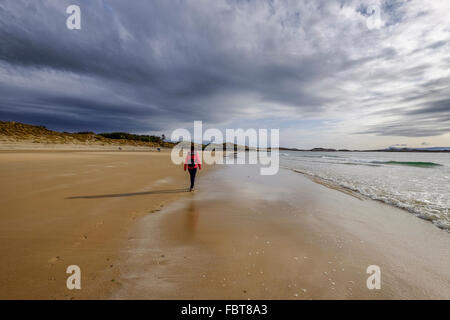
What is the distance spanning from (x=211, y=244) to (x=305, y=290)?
1766mm

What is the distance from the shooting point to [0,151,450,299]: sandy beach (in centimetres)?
235

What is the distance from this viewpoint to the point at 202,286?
2379 mm

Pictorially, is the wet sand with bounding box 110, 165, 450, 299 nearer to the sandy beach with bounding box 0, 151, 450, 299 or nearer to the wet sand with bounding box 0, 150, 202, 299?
the sandy beach with bounding box 0, 151, 450, 299

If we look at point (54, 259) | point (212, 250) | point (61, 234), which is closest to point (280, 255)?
point (212, 250)

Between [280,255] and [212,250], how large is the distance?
1.22m

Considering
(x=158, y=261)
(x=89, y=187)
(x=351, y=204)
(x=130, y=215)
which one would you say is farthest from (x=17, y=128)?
(x=351, y=204)

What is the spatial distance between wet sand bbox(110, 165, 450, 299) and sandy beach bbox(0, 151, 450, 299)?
0.05 ft

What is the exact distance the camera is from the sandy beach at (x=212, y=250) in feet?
7.72

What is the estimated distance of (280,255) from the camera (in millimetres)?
3172

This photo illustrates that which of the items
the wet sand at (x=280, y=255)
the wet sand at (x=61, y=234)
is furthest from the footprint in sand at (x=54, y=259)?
the wet sand at (x=280, y=255)

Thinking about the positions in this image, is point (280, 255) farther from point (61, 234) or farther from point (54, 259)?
point (61, 234)

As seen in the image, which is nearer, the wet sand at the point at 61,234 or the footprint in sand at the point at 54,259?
the wet sand at the point at 61,234

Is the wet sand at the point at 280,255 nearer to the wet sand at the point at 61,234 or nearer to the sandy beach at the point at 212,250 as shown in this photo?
the sandy beach at the point at 212,250

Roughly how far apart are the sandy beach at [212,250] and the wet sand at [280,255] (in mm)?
17
